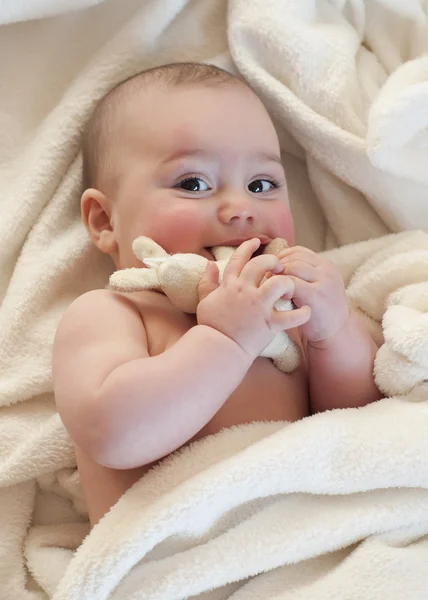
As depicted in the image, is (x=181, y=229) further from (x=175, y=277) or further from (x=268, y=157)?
(x=268, y=157)

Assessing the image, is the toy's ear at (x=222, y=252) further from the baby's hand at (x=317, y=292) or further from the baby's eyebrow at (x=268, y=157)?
the baby's eyebrow at (x=268, y=157)

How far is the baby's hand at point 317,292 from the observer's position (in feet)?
2.79

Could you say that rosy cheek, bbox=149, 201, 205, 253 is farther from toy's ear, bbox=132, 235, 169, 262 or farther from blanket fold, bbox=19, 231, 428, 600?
blanket fold, bbox=19, 231, 428, 600

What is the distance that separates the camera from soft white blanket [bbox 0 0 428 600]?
0.97 m

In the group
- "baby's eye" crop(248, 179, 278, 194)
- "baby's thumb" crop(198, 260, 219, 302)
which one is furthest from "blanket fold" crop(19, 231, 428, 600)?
"baby's eye" crop(248, 179, 278, 194)

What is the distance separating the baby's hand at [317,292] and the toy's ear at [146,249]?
6.2 inches

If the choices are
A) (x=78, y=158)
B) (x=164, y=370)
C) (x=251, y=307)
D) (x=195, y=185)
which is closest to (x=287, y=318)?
(x=251, y=307)

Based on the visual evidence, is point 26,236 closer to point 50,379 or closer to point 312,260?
point 50,379

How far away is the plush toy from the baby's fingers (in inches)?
1.4

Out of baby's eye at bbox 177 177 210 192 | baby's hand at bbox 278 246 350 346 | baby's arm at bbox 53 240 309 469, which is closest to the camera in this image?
baby's arm at bbox 53 240 309 469

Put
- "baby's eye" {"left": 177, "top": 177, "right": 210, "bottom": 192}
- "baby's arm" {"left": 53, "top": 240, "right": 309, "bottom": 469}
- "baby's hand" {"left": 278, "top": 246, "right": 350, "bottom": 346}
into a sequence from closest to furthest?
"baby's arm" {"left": 53, "top": 240, "right": 309, "bottom": 469}, "baby's hand" {"left": 278, "top": 246, "right": 350, "bottom": 346}, "baby's eye" {"left": 177, "top": 177, "right": 210, "bottom": 192}

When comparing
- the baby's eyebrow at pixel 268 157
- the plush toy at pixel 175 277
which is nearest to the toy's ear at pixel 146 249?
the plush toy at pixel 175 277

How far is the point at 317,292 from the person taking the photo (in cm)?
86

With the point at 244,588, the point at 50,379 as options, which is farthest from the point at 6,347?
the point at 244,588
